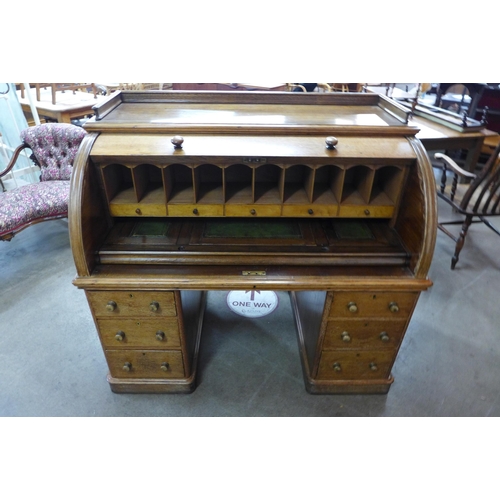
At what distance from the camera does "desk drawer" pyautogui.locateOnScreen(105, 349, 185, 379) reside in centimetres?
175

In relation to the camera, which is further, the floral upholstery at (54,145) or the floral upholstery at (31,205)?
the floral upholstery at (54,145)

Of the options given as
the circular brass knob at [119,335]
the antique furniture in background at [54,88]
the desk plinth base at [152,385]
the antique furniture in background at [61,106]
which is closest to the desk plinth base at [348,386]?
the desk plinth base at [152,385]

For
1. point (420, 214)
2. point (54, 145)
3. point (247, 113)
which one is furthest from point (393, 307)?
point (54, 145)

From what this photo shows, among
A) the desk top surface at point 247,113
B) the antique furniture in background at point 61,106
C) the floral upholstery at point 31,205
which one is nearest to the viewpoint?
the desk top surface at point 247,113

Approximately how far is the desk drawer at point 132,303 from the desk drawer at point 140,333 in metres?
0.05

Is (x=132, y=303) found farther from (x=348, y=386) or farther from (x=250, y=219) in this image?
(x=348, y=386)

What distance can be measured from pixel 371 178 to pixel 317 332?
0.77m

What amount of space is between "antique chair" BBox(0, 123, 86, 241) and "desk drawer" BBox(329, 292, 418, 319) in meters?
2.37

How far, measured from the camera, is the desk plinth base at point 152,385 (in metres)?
1.87

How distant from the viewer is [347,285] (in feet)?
4.84

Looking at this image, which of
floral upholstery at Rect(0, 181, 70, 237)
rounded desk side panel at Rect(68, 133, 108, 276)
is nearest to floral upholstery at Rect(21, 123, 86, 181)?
floral upholstery at Rect(0, 181, 70, 237)

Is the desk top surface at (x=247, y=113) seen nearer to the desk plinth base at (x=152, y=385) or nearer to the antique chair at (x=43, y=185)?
the desk plinth base at (x=152, y=385)

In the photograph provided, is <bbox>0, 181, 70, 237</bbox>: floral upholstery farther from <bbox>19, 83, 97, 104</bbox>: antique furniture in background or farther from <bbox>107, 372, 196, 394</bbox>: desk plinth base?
<bbox>19, 83, 97, 104</bbox>: antique furniture in background
